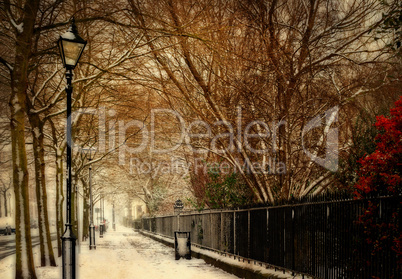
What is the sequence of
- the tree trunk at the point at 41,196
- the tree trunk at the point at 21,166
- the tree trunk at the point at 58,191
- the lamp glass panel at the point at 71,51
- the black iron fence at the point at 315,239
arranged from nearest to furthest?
1. the black iron fence at the point at 315,239
2. the lamp glass panel at the point at 71,51
3. the tree trunk at the point at 21,166
4. the tree trunk at the point at 41,196
5. the tree trunk at the point at 58,191

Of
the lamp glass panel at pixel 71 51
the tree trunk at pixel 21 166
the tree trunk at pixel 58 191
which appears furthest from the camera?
the tree trunk at pixel 58 191

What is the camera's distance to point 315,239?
347 inches

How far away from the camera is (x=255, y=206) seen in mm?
12422

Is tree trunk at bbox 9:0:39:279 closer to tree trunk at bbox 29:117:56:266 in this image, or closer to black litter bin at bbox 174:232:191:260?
tree trunk at bbox 29:117:56:266

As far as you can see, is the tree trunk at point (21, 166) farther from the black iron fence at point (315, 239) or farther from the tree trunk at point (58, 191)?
the tree trunk at point (58, 191)

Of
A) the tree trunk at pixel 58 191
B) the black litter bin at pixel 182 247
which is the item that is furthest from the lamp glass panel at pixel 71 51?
the black litter bin at pixel 182 247

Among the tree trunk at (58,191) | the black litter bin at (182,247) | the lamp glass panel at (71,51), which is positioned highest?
the lamp glass panel at (71,51)

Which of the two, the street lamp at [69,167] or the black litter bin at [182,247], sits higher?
the street lamp at [69,167]

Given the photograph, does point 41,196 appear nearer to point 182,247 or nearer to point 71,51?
point 182,247

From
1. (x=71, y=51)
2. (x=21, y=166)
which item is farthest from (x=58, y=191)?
(x=71, y=51)

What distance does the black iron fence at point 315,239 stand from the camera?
674 cm

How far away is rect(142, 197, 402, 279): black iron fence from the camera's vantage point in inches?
265

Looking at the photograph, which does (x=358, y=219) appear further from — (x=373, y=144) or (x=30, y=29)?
(x=30, y=29)

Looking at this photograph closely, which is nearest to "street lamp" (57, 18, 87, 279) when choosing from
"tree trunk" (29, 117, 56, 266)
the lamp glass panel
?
the lamp glass panel
